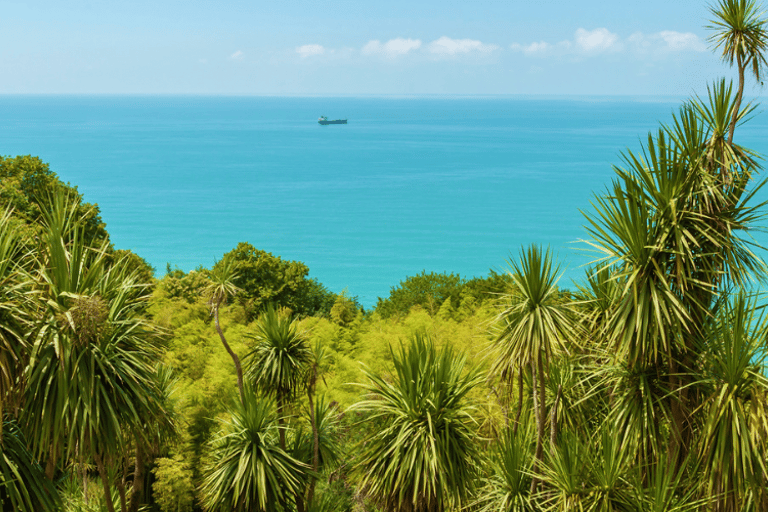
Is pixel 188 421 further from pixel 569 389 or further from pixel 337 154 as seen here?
pixel 337 154

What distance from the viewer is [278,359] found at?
37.3 ft

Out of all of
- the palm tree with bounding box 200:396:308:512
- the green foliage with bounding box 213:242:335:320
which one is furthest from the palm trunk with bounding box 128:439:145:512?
the green foliage with bounding box 213:242:335:320

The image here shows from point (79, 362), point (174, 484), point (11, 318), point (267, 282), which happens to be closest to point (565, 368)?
point (79, 362)

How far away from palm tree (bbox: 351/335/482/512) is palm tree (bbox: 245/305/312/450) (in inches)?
120

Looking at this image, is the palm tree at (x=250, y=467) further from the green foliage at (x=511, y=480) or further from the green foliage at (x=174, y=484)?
the green foliage at (x=174, y=484)

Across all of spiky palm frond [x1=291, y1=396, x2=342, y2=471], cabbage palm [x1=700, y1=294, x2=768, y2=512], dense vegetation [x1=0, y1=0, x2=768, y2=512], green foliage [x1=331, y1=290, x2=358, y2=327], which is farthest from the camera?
green foliage [x1=331, y1=290, x2=358, y2=327]

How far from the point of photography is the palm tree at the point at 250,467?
1041 centimetres

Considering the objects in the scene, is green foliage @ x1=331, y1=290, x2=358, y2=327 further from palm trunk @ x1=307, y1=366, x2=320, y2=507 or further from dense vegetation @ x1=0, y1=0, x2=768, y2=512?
dense vegetation @ x1=0, y1=0, x2=768, y2=512

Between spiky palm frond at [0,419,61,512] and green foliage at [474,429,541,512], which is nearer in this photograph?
spiky palm frond at [0,419,61,512]

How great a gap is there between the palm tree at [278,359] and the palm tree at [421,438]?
3056 mm

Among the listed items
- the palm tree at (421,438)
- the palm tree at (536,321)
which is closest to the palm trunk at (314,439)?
the palm tree at (421,438)

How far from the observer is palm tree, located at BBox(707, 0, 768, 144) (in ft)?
24.8

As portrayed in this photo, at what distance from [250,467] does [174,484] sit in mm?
5310

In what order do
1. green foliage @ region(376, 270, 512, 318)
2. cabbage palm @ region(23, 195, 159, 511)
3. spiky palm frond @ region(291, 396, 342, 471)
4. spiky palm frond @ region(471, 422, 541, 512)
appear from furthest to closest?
green foliage @ region(376, 270, 512, 318)
spiky palm frond @ region(291, 396, 342, 471)
spiky palm frond @ region(471, 422, 541, 512)
cabbage palm @ region(23, 195, 159, 511)
